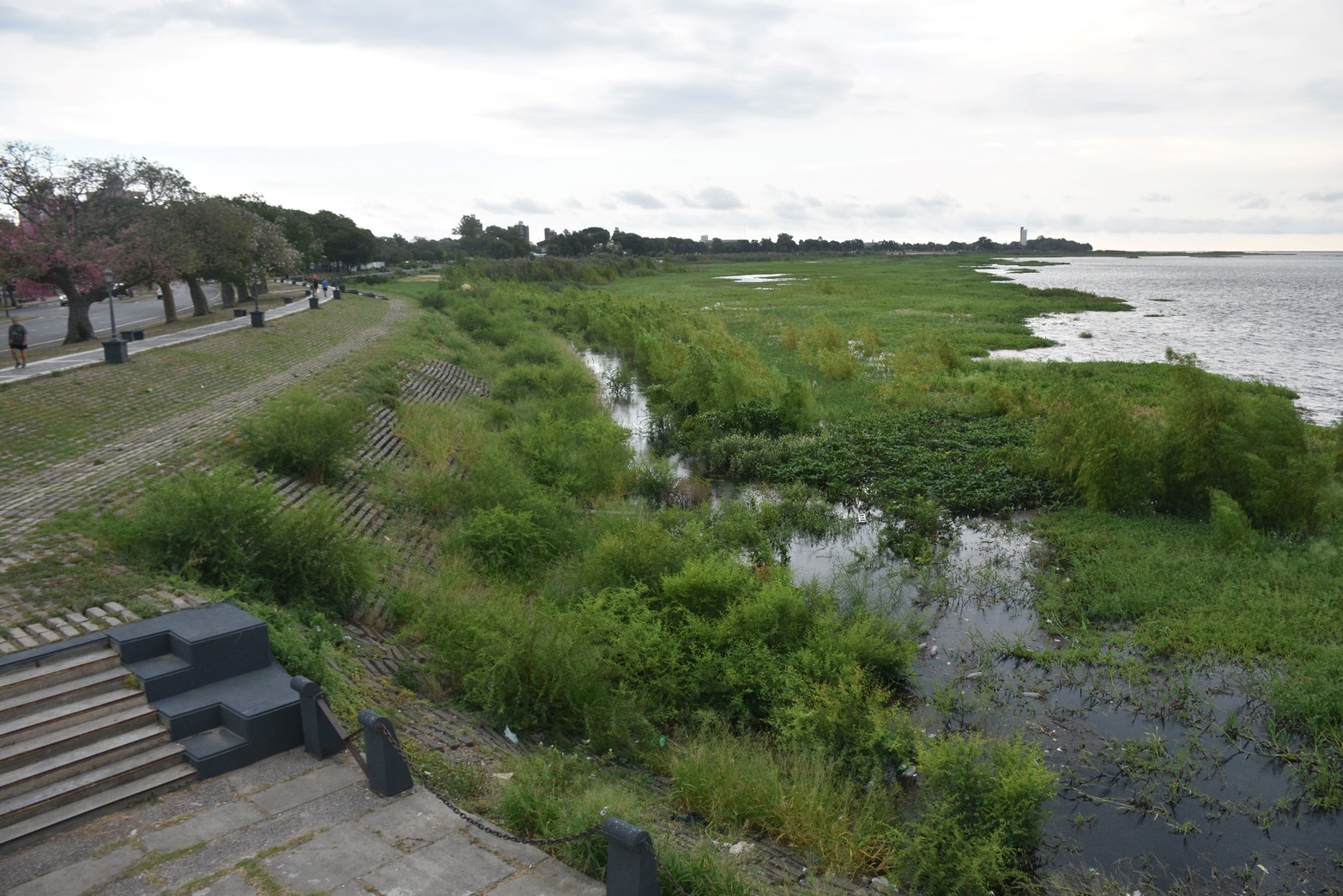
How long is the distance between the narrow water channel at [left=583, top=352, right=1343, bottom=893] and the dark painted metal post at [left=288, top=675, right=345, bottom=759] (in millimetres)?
5918

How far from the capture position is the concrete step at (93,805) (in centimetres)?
615

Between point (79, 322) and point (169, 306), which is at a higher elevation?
point (169, 306)

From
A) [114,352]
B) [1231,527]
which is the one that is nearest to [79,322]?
[114,352]

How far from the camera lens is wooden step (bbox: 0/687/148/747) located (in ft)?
22.6

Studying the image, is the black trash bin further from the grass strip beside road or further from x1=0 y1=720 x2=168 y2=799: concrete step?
x1=0 y1=720 x2=168 y2=799: concrete step

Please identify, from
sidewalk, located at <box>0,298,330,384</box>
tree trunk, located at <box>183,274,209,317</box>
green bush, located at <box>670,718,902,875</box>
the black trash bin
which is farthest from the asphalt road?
green bush, located at <box>670,718,902,875</box>

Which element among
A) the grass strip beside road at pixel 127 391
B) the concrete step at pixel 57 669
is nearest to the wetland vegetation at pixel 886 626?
the concrete step at pixel 57 669

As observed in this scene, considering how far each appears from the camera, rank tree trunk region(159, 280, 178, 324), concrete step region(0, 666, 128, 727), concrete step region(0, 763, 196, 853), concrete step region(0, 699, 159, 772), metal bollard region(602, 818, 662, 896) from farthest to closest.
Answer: tree trunk region(159, 280, 178, 324)
concrete step region(0, 666, 128, 727)
concrete step region(0, 699, 159, 772)
concrete step region(0, 763, 196, 853)
metal bollard region(602, 818, 662, 896)

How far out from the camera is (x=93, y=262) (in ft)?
88.0

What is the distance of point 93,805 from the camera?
6473 millimetres

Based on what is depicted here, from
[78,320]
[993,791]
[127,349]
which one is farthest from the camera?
[78,320]

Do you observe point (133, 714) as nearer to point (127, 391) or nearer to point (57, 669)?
point (57, 669)

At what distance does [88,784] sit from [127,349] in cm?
2182

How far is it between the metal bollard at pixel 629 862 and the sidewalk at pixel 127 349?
20.5 metres
